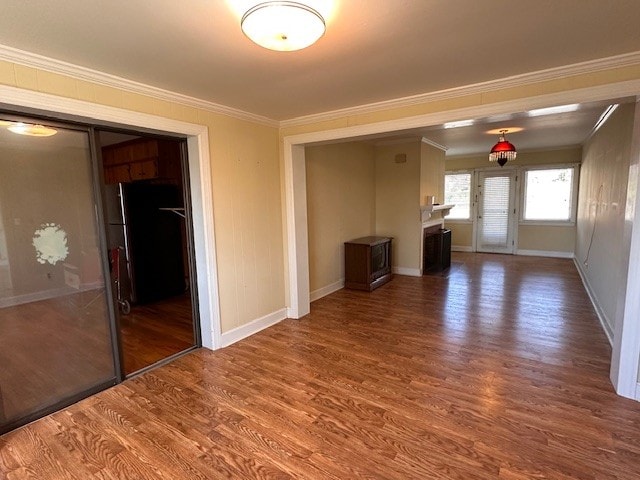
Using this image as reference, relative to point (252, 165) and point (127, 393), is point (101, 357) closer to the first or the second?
point (127, 393)

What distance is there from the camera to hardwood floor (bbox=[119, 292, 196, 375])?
10.4 ft

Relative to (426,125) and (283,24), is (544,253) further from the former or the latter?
(283,24)

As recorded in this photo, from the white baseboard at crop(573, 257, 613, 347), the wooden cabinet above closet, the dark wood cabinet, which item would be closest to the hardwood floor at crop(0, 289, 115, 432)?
the wooden cabinet above closet

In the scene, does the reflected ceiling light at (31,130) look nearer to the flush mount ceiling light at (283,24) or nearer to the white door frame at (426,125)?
the flush mount ceiling light at (283,24)

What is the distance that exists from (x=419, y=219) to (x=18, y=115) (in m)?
5.51

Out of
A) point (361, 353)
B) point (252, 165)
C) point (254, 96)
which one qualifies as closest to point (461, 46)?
point (254, 96)

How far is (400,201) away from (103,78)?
4976 mm

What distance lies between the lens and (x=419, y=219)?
611 centimetres

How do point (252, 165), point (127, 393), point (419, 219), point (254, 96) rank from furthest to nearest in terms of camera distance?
point (419, 219)
point (252, 165)
point (254, 96)
point (127, 393)

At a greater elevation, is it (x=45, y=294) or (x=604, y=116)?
(x=604, y=116)

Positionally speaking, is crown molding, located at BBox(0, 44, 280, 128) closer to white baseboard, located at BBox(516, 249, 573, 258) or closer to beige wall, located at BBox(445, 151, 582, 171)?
beige wall, located at BBox(445, 151, 582, 171)

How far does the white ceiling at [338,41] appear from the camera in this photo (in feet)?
5.34

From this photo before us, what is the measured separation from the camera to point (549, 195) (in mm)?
7555

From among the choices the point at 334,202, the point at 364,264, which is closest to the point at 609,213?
the point at 364,264
